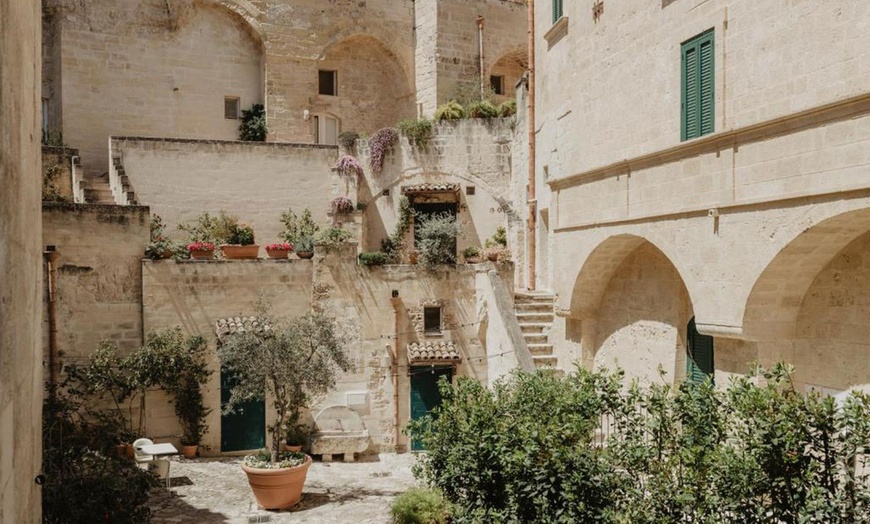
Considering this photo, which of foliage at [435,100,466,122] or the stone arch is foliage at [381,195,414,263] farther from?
the stone arch

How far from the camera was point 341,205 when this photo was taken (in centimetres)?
1952

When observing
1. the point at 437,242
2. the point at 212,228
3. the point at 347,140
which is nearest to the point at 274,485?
the point at 437,242

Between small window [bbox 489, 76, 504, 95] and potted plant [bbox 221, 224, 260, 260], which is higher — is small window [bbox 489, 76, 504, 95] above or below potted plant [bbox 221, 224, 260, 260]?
above

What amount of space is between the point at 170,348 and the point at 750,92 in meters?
11.8

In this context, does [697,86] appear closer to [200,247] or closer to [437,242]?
[437,242]

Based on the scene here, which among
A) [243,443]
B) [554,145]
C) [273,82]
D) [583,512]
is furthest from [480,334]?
[273,82]

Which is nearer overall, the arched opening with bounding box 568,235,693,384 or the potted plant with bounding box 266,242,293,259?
the arched opening with bounding box 568,235,693,384

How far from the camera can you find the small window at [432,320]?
16719 millimetres

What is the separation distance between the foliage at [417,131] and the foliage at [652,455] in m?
12.1

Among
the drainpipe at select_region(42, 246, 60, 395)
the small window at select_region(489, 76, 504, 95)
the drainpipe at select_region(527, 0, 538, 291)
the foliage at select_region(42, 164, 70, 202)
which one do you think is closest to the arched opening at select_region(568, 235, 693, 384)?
the drainpipe at select_region(527, 0, 538, 291)

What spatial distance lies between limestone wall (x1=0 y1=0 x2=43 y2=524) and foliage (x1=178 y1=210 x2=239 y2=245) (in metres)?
10.6

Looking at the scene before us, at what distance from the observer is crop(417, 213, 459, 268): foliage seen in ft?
55.0

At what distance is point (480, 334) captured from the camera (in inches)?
656

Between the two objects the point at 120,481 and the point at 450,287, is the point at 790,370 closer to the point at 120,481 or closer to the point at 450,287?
the point at 120,481
